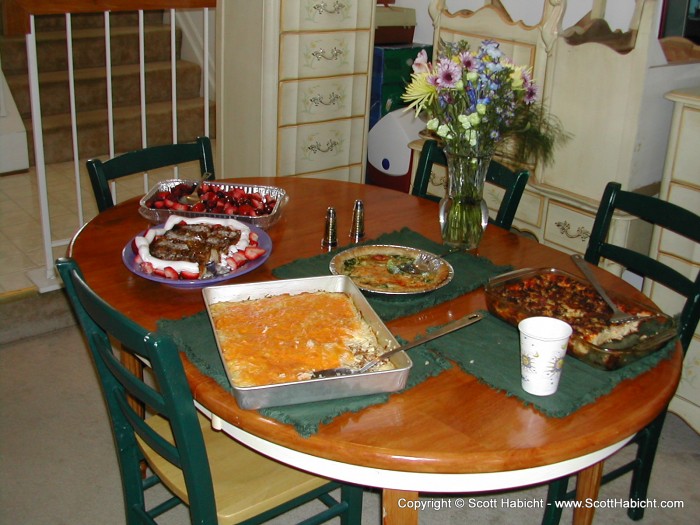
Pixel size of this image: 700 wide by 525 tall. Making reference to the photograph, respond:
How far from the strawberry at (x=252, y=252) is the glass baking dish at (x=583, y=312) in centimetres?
56

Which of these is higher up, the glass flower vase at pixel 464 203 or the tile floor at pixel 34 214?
the glass flower vase at pixel 464 203

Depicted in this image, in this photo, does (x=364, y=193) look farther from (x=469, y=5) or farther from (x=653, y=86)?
(x=469, y=5)

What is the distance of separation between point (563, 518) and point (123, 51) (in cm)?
414

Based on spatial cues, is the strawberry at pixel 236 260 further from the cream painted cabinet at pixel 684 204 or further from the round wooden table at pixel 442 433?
the cream painted cabinet at pixel 684 204

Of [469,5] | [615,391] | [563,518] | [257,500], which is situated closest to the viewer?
[615,391]

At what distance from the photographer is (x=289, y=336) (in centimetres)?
151

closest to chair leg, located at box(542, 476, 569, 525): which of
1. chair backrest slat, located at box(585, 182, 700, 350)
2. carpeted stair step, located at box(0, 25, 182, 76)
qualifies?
chair backrest slat, located at box(585, 182, 700, 350)

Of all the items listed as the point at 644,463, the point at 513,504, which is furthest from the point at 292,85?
the point at 644,463

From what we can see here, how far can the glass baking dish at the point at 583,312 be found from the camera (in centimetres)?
150

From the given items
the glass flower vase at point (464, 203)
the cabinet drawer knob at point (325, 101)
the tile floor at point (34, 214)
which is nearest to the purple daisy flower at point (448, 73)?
the glass flower vase at point (464, 203)

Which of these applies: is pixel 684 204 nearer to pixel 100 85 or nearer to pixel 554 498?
pixel 554 498

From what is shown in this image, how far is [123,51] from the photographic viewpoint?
5.14 meters

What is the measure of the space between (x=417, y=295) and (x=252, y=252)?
422 millimetres

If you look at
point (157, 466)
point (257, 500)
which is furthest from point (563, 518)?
point (157, 466)
